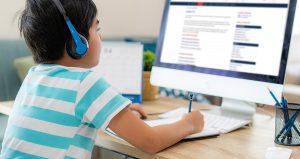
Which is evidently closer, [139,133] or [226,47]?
[139,133]

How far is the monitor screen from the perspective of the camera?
1.09 m

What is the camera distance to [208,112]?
134 centimetres

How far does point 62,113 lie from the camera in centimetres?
86

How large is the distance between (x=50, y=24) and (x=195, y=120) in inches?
18.0

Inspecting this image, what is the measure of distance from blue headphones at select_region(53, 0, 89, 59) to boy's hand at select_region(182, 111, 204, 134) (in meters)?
0.33

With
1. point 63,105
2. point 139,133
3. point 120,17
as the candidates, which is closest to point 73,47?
point 63,105

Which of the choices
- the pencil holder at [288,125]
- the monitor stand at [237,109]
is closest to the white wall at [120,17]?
the monitor stand at [237,109]

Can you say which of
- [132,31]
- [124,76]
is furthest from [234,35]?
[132,31]

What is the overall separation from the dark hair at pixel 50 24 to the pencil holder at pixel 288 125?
1.83 ft

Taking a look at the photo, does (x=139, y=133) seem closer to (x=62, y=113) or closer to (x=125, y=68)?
(x=62, y=113)

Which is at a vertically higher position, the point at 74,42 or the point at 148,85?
the point at 74,42

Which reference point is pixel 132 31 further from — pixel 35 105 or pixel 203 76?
pixel 35 105

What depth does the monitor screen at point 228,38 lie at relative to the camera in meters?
1.09

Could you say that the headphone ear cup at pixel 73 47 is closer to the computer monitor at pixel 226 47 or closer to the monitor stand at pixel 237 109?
the computer monitor at pixel 226 47
